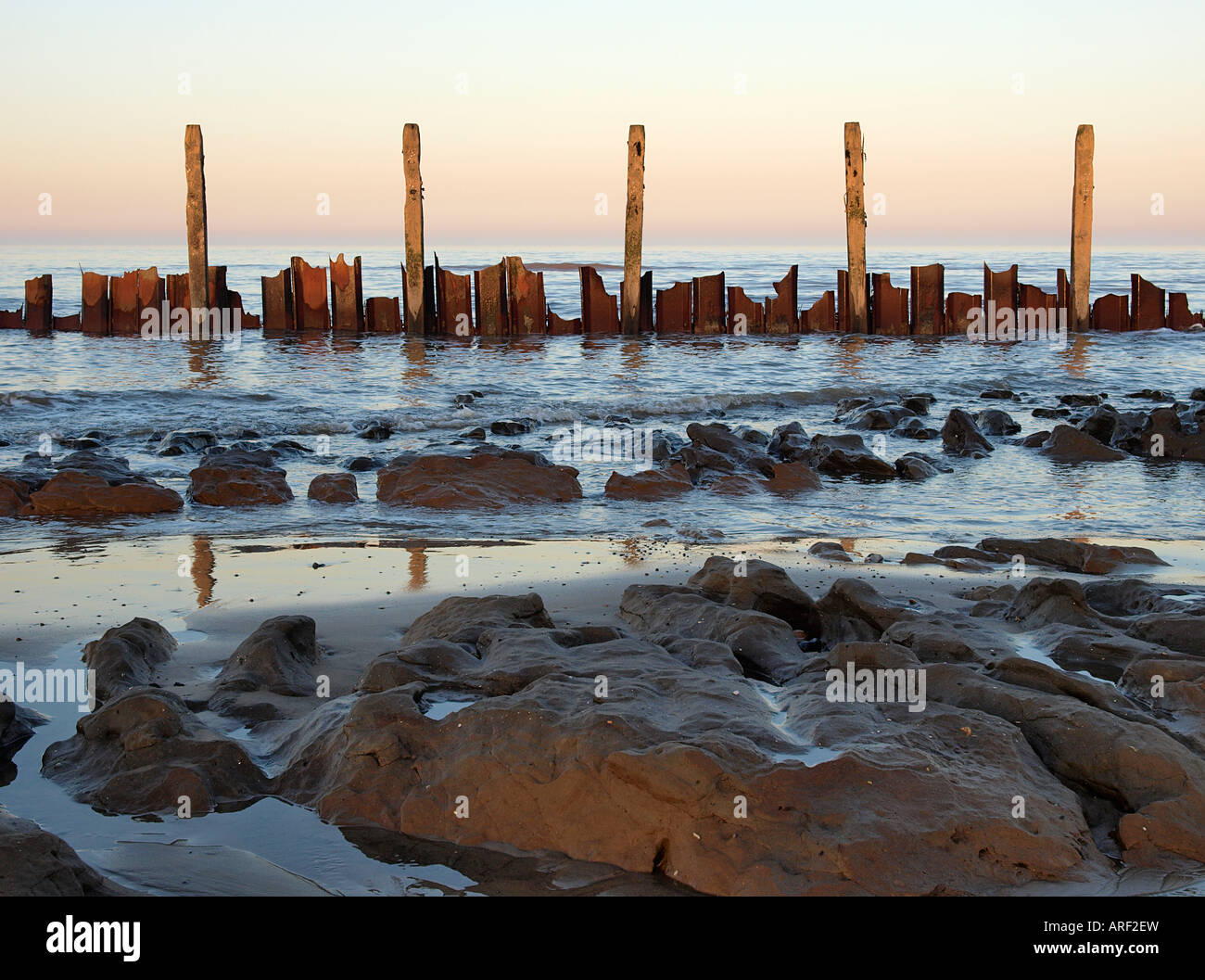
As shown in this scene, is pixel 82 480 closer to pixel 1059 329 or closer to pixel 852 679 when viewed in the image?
Result: pixel 852 679

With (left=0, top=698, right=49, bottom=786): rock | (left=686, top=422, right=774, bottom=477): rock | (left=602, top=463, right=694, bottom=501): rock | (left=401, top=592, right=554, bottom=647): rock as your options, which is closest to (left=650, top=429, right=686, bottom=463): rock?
(left=686, top=422, right=774, bottom=477): rock

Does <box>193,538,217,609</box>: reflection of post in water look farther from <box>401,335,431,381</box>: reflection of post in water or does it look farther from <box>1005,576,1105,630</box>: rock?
<box>401,335,431,381</box>: reflection of post in water

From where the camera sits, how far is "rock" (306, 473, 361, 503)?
28.1ft

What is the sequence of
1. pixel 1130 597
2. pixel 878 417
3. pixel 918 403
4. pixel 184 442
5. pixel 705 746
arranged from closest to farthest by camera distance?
pixel 705 746 → pixel 1130 597 → pixel 184 442 → pixel 878 417 → pixel 918 403

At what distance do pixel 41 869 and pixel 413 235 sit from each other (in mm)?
18792

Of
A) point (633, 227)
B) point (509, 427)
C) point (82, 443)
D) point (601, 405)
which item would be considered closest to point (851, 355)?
point (633, 227)

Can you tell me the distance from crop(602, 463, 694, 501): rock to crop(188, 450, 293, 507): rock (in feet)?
8.50

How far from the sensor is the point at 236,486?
8.51 metres

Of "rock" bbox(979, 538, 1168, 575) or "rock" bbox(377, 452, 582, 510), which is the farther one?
"rock" bbox(377, 452, 582, 510)

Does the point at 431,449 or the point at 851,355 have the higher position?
the point at 851,355

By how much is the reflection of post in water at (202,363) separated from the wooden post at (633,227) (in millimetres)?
7657

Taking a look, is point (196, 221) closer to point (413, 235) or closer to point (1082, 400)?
point (413, 235)
